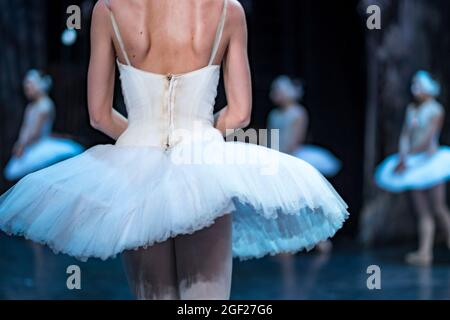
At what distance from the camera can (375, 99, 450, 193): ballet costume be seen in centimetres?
641

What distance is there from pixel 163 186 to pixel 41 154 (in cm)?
561

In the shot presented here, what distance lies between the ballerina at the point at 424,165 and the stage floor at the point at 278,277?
0.36 m

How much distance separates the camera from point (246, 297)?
14.5 feet

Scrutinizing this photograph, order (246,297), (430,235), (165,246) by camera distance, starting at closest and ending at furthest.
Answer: (165,246)
(246,297)
(430,235)

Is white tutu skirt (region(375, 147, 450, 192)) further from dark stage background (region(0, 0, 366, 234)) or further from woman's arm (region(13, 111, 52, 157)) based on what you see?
woman's arm (region(13, 111, 52, 157))

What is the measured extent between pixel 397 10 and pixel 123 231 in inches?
259

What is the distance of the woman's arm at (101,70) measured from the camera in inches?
77.2

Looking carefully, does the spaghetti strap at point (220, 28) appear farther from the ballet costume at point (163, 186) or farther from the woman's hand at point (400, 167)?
the woman's hand at point (400, 167)

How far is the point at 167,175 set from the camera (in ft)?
6.02

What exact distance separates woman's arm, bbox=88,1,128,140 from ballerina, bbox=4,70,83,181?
5131 mm

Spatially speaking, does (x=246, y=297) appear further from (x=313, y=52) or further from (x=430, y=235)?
(x=313, y=52)

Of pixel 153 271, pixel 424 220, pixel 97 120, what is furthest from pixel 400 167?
pixel 153 271

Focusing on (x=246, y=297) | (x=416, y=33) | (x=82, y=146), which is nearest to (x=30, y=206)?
(x=246, y=297)

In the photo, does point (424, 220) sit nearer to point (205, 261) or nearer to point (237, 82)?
point (237, 82)
